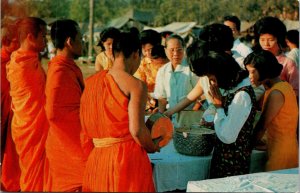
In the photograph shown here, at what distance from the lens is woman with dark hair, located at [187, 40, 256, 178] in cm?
234

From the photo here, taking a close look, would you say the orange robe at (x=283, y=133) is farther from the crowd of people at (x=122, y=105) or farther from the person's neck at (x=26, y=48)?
the person's neck at (x=26, y=48)

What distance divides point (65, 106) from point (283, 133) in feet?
4.64

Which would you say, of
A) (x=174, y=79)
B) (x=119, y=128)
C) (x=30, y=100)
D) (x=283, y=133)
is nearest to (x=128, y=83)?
(x=119, y=128)

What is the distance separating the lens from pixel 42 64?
3.47 metres

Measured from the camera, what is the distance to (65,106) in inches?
111

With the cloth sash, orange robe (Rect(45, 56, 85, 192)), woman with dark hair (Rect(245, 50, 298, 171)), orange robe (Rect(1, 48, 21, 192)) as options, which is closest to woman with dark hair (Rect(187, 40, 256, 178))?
woman with dark hair (Rect(245, 50, 298, 171))

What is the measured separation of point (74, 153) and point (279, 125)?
1.36 meters

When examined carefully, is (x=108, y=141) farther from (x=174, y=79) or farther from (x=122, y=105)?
(x=174, y=79)

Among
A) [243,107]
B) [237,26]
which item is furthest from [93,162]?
[237,26]

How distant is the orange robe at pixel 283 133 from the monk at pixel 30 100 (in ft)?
5.57

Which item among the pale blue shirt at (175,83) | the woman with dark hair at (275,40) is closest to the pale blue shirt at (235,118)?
the woman with dark hair at (275,40)

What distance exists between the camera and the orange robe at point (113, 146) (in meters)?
2.27

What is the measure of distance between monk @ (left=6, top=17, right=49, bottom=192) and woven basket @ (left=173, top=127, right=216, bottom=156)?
1245 mm

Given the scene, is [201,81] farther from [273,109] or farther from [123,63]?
[123,63]
